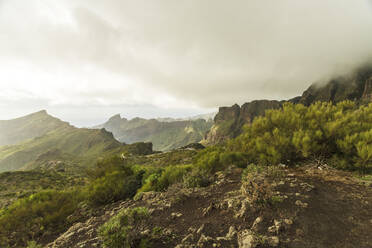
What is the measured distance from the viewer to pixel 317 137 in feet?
26.5

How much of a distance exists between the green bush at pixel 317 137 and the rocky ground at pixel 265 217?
1.68 m

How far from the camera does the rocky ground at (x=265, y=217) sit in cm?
333

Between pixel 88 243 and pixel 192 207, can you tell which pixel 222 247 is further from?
pixel 88 243

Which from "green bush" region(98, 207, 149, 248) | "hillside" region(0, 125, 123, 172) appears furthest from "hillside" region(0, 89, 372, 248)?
"hillside" region(0, 125, 123, 172)

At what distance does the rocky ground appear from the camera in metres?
3.33

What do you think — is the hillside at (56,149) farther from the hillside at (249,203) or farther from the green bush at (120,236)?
the green bush at (120,236)

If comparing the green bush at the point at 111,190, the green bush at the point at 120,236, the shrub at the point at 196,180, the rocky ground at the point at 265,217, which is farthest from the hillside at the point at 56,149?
the green bush at the point at 120,236

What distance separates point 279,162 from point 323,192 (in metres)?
3.65

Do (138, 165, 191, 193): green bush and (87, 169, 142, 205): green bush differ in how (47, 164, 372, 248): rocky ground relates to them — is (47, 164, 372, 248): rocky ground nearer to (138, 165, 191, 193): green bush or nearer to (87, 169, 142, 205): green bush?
(138, 165, 191, 193): green bush

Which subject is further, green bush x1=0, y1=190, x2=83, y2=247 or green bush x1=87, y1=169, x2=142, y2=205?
green bush x1=87, y1=169, x2=142, y2=205

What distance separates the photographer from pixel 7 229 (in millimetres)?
5957

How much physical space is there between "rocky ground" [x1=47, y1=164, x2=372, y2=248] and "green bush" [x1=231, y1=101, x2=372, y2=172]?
5.52 ft

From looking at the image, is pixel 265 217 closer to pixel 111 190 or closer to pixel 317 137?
pixel 317 137

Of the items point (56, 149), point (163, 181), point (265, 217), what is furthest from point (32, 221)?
point (56, 149)
